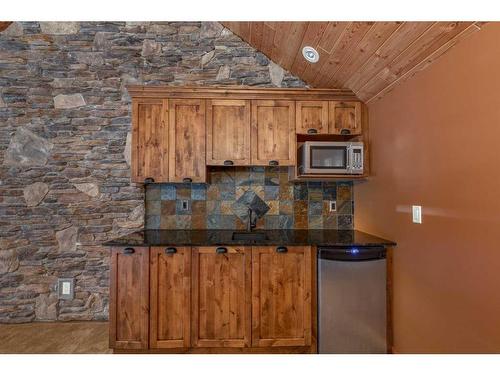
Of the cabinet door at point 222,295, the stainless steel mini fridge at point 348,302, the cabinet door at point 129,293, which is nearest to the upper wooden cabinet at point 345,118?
the stainless steel mini fridge at point 348,302

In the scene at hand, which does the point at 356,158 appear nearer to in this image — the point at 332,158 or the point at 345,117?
the point at 332,158

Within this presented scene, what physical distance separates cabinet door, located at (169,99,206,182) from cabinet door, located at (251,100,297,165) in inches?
20.3

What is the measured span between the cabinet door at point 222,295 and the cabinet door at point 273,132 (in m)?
0.93

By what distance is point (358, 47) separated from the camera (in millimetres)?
1959

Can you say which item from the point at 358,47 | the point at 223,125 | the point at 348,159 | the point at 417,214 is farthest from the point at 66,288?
the point at 358,47

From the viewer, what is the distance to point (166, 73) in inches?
110

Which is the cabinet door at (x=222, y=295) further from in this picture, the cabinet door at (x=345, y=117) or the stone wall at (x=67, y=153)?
the cabinet door at (x=345, y=117)

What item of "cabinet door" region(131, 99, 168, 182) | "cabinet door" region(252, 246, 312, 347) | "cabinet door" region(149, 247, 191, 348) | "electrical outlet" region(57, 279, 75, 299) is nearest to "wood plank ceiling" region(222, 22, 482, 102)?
"cabinet door" region(131, 99, 168, 182)

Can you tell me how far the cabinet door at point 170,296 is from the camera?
208cm

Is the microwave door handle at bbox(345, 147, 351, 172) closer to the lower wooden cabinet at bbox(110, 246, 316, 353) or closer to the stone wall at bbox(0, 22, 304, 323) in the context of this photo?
the lower wooden cabinet at bbox(110, 246, 316, 353)

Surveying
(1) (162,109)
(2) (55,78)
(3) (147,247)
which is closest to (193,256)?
(3) (147,247)

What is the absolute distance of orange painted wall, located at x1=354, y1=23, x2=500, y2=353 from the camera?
1.26 metres

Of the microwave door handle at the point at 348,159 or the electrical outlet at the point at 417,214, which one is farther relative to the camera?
the microwave door handle at the point at 348,159

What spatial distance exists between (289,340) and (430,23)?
2430mm
